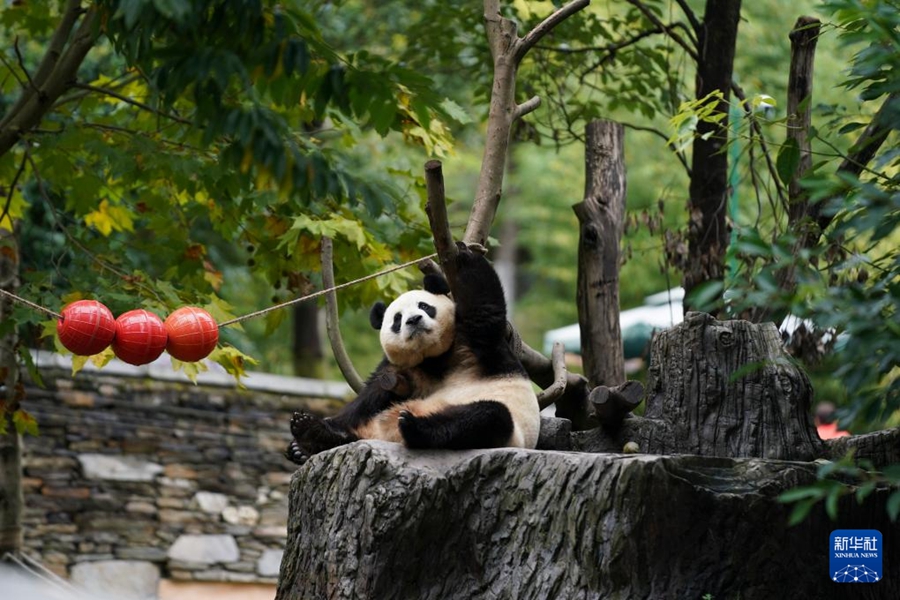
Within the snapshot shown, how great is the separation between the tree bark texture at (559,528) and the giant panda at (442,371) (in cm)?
26

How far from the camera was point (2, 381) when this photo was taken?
20.2 ft

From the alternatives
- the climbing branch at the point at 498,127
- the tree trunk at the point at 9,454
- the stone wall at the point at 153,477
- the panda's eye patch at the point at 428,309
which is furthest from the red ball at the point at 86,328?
the stone wall at the point at 153,477

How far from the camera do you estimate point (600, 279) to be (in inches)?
218

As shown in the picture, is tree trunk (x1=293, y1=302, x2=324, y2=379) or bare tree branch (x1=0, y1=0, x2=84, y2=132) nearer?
bare tree branch (x1=0, y1=0, x2=84, y2=132)

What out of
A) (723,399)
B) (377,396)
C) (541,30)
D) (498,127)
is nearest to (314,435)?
(377,396)

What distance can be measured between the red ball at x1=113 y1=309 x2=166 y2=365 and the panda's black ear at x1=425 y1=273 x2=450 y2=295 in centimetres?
109

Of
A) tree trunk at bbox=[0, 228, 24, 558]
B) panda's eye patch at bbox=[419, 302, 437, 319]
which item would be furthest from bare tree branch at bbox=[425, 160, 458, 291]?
tree trunk at bbox=[0, 228, 24, 558]

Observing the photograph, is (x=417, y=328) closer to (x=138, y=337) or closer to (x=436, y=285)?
(x=436, y=285)

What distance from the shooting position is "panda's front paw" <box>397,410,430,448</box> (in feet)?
12.2

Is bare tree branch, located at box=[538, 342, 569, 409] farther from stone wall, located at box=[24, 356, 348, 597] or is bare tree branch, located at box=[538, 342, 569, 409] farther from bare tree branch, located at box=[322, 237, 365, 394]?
stone wall, located at box=[24, 356, 348, 597]

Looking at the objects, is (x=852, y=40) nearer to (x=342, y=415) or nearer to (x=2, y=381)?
(x=342, y=415)

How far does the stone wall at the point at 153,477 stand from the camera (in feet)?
28.8

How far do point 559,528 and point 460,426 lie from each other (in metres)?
0.56

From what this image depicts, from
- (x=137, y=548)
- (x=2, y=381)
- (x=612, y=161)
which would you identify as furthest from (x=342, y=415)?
(x=137, y=548)
